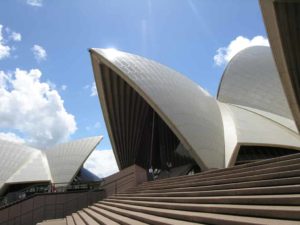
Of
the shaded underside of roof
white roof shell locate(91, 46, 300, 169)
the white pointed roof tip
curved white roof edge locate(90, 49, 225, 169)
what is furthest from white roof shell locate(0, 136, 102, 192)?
the shaded underside of roof

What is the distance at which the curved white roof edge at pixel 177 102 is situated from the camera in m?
19.2

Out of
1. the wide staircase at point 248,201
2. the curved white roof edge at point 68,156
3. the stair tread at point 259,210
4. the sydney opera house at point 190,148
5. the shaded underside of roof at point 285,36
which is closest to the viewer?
the stair tread at point 259,210

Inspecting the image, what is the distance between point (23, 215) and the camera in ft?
64.6

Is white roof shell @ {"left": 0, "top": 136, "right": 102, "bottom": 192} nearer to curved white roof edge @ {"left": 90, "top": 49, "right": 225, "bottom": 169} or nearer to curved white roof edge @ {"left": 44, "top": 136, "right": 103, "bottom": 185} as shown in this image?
curved white roof edge @ {"left": 44, "top": 136, "right": 103, "bottom": 185}

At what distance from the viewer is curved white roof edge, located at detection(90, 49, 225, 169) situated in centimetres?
1923

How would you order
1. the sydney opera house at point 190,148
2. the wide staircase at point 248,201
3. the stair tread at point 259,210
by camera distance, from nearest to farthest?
the stair tread at point 259,210 → the wide staircase at point 248,201 → the sydney opera house at point 190,148

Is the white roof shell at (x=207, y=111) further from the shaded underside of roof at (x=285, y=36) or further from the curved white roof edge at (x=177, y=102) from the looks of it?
the shaded underside of roof at (x=285, y=36)

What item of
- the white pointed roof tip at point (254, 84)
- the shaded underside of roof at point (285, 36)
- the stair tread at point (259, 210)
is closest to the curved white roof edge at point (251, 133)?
the white pointed roof tip at point (254, 84)

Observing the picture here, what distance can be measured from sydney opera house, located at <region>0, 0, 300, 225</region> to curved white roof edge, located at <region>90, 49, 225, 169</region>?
3.2 inches

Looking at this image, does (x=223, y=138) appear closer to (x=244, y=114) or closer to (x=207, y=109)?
(x=207, y=109)

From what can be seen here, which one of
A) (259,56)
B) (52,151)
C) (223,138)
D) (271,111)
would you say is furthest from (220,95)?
(52,151)

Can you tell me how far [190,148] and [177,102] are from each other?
3.51 meters

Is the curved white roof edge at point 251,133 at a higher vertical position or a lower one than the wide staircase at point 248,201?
higher

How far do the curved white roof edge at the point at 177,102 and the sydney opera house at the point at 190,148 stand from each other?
82 mm
